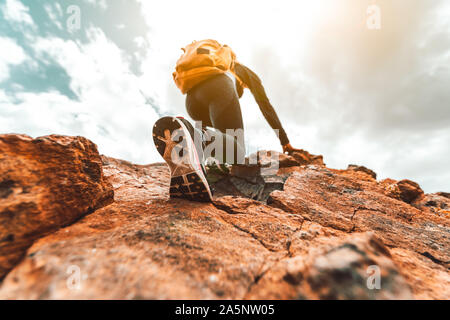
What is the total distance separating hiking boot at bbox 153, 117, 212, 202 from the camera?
57.6 inches

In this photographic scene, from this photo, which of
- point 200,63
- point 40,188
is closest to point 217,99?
point 200,63

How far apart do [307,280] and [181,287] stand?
0.47m

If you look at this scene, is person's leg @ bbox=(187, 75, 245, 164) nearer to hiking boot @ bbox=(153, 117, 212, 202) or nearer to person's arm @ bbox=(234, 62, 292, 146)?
person's arm @ bbox=(234, 62, 292, 146)

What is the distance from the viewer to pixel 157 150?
5.38 feet

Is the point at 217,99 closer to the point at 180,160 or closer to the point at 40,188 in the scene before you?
the point at 180,160

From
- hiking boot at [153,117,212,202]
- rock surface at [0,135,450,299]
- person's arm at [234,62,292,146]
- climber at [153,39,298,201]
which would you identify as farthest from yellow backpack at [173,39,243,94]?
rock surface at [0,135,450,299]

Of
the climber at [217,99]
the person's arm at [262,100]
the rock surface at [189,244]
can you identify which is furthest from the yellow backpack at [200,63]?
the rock surface at [189,244]

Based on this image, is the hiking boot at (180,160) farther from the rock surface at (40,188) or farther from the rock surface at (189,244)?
the rock surface at (40,188)

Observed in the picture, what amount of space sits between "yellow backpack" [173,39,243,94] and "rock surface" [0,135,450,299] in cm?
189

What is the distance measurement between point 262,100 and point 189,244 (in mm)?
2626

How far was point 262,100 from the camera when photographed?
2.88 metres
